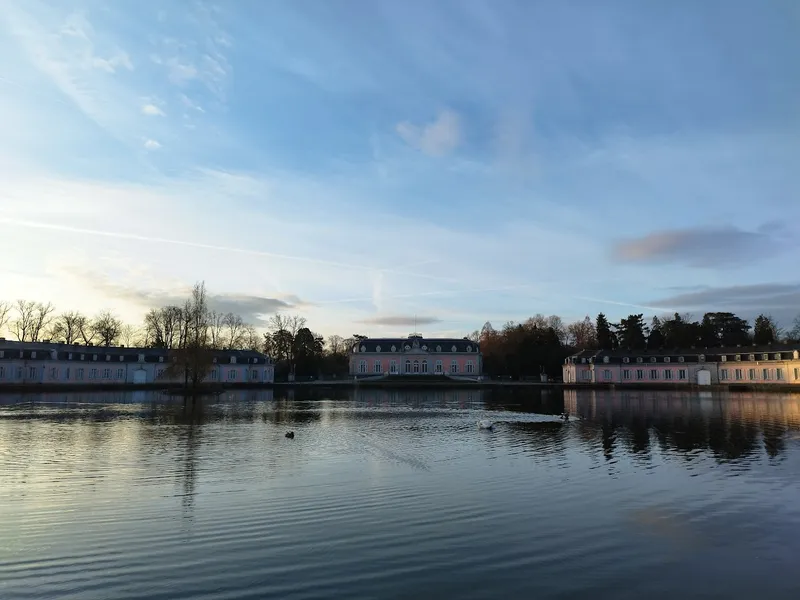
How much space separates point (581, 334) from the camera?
12256cm

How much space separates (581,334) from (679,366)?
38.9m

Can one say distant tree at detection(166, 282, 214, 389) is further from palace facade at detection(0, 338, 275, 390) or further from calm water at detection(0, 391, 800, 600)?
calm water at detection(0, 391, 800, 600)

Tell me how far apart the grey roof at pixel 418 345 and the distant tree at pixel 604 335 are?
71.2ft

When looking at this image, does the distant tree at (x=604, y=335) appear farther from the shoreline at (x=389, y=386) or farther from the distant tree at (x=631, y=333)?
the shoreline at (x=389, y=386)

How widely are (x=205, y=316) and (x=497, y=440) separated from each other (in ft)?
163

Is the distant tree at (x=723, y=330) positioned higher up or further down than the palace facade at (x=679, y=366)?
higher up

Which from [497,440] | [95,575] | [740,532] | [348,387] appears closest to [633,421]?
[497,440]

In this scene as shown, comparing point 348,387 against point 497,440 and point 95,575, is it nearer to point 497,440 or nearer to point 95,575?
point 497,440

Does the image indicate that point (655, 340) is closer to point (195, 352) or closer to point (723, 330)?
point (723, 330)

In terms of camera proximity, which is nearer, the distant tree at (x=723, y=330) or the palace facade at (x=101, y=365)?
the palace facade at (x=101, y=365)

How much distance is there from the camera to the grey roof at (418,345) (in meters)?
101

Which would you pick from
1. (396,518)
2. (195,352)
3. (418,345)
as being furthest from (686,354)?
(396,518)

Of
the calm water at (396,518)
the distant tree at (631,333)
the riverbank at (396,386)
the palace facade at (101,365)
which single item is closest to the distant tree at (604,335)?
the distant tree at (631,333)

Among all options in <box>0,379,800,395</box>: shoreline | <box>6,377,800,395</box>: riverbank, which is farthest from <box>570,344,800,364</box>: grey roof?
<box>0,379,800,395</box>: shoreline
